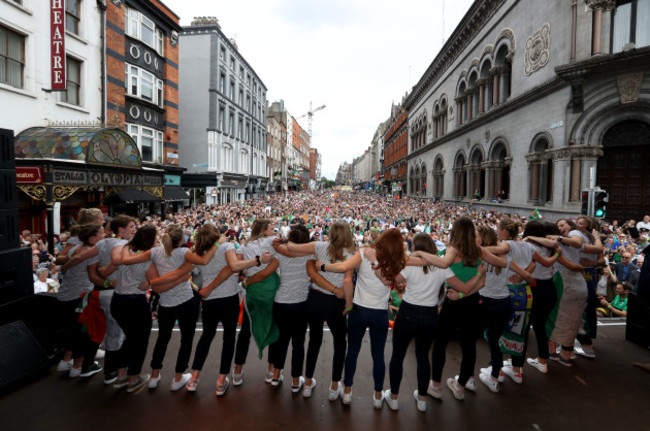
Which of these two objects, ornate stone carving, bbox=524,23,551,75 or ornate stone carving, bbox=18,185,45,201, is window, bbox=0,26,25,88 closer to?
ornate stone carving, bbox=18,185,45,201

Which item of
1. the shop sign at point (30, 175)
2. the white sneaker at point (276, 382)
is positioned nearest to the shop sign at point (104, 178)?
the shop sign at point (30, 175)

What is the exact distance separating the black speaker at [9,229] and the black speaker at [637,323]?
8976 millimetres

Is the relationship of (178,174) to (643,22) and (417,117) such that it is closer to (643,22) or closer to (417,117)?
(643,22)

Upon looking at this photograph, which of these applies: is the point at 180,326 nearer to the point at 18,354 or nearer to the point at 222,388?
the point at 222,388

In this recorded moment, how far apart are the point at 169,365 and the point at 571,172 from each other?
1829 cm

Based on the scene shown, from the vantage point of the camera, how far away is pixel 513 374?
4.31 metres

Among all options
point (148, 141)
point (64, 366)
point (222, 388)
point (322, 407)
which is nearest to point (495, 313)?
point (322, 407)

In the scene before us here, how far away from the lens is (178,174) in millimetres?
24938

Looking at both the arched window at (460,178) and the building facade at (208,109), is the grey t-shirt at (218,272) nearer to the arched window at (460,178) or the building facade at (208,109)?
the building facade at (208,109)

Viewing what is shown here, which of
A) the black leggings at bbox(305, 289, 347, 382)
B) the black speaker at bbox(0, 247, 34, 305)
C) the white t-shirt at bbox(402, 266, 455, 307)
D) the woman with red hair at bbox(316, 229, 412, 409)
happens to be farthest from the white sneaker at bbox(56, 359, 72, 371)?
the white t-shirt at bbox(402, 266, 455, 307)

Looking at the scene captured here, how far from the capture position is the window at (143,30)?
62.8 feet

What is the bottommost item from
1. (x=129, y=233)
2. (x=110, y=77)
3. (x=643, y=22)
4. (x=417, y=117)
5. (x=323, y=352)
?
(x=323, y=352)

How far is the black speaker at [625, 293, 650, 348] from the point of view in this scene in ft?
17.1

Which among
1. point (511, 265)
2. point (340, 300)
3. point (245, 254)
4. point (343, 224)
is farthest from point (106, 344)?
point (511, 265)
